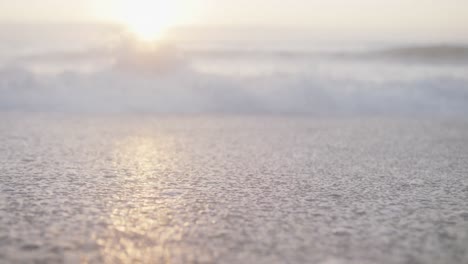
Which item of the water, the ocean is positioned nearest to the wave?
the ocean

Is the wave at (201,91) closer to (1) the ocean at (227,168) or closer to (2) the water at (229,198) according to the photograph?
(1) the ocean at (227,168)

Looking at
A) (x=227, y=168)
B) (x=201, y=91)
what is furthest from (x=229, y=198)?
(x=201, y=91)

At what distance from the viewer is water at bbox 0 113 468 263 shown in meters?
0.66

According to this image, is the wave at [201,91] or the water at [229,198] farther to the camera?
the wave at [201,91]

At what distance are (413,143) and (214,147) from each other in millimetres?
770

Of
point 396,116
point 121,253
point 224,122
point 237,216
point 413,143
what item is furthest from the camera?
point 396,116

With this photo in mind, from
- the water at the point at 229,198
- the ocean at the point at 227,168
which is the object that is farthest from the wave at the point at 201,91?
the water at the point at 229,198

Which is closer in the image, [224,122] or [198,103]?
[224,122]

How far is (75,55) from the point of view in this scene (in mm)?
5508

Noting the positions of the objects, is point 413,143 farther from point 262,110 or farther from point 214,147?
point 262,110

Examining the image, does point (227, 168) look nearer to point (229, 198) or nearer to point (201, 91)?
point (229, 198)

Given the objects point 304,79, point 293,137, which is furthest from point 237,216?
point 304,79

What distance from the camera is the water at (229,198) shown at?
66cm

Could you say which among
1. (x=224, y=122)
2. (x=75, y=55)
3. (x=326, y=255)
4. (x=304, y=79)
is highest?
(x=75, y=55)
